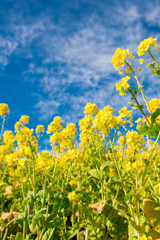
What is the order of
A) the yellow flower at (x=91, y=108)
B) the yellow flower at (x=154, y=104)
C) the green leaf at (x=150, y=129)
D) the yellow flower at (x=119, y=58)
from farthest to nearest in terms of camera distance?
the yellow flower at (x=91, y=108) < the yellow flower at (x=154, y=104) < the yellow flower at (x=119, y=58) < the green leaf at (x=150, y=129)

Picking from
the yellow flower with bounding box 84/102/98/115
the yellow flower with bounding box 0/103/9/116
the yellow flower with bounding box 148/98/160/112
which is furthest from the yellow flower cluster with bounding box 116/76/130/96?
the yellow flower with bounding box 0/103/9/116

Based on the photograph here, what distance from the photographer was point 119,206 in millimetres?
2850

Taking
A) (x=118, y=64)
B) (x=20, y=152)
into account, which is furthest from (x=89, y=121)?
(x=118, y=64)

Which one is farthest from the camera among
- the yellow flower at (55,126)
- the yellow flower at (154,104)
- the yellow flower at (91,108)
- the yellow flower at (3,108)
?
the yellow flower at (3,108)

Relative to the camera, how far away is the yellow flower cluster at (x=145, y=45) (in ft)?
7.17

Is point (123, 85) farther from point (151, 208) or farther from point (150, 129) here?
point (151, 208)

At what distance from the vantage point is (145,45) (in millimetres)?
2201

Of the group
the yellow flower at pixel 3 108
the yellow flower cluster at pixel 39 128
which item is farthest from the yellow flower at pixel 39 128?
the yellow flower at pixel 3 108

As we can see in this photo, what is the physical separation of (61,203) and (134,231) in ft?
3.26

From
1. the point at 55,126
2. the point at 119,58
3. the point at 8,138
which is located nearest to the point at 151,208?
the point at 119,58

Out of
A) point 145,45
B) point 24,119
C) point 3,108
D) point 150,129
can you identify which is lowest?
point 150,129

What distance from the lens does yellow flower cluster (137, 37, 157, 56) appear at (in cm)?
219

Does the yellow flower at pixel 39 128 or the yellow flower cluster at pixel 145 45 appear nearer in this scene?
the yellow flower cluster at pixel 145 45

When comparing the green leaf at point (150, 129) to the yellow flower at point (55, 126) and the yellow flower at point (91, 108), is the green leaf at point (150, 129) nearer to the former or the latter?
the yellow flower at point (55, 126)
